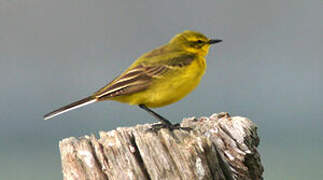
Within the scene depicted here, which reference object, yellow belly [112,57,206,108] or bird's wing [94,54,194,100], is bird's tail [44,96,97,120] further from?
yellow belly [112,57,206,108]

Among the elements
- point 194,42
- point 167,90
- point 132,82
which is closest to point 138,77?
point 132,82

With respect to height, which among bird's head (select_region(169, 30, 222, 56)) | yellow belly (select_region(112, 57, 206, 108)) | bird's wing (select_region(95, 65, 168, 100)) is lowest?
yellow belly (select_region(112, 57, 206, 108))

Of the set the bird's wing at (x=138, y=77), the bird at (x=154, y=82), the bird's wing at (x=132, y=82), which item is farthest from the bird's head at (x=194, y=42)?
the bird's wing at (x=132, y=82)

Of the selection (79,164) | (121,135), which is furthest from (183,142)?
(79,164)

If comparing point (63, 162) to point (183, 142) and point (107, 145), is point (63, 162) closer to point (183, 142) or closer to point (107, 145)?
point (107, 145)

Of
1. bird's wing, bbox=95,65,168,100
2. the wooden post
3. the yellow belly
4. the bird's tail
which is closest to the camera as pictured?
the wooden post


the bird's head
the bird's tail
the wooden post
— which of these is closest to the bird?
the bird's tail

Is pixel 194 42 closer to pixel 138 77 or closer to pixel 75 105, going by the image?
pixel 138 77

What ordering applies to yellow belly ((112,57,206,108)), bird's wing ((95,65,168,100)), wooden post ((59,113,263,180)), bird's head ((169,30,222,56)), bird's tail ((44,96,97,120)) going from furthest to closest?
bird's head ((169,30,222,56)) → yellow belly ((112,57,206,108)) → bird's wing ((95,65,168,100)) → bird's tail ((44,96,97,120)) → wooden post ((59,113,263,180))
